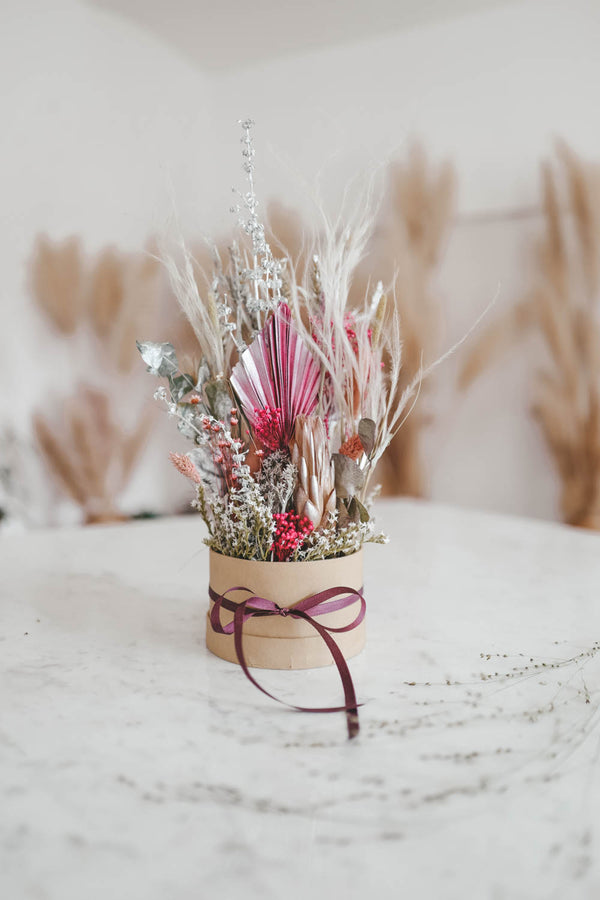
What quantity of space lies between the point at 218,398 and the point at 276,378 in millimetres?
68

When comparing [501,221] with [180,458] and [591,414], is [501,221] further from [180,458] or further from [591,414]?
[180,458]

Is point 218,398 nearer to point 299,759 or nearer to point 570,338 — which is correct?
point 299,759

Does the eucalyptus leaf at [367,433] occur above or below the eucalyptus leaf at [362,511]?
above

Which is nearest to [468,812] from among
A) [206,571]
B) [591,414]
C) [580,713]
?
[580,713]

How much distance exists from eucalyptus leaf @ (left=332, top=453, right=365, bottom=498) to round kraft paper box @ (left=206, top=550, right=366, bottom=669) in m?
0.08

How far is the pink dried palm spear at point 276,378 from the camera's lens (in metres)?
0.76

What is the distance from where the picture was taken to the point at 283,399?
772mm

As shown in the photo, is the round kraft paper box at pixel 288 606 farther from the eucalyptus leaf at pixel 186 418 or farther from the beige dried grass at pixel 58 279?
the beige dried grass at pixel 58 279

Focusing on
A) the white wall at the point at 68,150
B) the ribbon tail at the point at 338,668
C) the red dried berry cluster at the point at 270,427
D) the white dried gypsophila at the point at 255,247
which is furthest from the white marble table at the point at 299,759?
the white wall at the point at 68,150

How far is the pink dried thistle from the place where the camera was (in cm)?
77

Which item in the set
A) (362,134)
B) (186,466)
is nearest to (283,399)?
(186,466)

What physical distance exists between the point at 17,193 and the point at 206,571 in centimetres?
204

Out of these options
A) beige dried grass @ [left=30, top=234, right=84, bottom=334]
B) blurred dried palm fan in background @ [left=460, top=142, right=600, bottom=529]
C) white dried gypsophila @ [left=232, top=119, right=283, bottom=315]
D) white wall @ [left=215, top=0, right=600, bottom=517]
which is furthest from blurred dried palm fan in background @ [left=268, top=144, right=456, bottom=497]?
white dried gypsophila @ [left=232, top=119, right=283, bottom=315]

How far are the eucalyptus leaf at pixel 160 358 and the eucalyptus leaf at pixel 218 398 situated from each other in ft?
0.14
